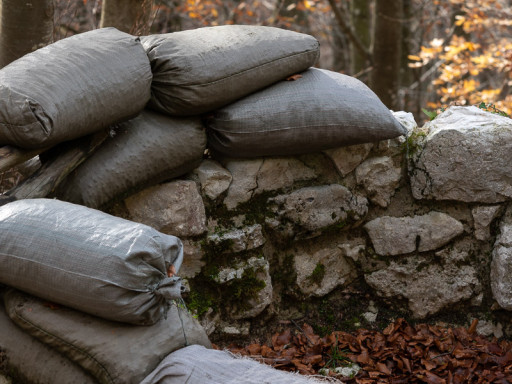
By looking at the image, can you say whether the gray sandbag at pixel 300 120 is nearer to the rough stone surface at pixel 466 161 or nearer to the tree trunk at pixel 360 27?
the rough stone surface at pixel 466 161

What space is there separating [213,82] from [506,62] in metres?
4.50

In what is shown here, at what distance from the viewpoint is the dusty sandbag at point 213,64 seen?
9.15ft

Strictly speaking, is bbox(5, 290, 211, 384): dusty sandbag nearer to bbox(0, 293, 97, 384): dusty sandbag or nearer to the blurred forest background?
bbox(0, 293, 97, 384): dusty sandbag

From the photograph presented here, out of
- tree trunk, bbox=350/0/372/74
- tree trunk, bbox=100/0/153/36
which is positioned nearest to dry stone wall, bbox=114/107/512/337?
tree trunk, bbox=100/0/153/36

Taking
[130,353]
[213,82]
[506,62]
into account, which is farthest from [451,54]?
[130,353]

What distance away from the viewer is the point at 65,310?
2.22 m

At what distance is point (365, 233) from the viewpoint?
3.39m

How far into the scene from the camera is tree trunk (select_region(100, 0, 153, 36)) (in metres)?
4.10

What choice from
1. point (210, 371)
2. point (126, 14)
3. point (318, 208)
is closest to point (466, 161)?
point (318, 208)

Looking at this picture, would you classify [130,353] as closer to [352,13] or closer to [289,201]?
[289,201]

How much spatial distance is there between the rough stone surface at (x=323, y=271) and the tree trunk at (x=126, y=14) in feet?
6.30

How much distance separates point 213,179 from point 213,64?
0.55m

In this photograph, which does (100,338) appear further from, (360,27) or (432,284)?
(360,27)

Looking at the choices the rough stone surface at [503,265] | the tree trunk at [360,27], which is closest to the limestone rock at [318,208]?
the rough stone surface at [503,265]
